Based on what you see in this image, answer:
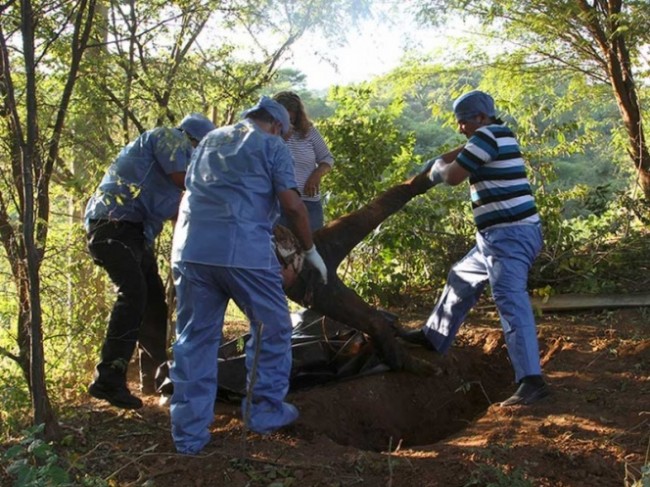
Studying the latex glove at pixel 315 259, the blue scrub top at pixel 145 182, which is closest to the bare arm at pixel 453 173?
the latex glove at pixel 315 259

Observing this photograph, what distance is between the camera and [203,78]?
4.44m

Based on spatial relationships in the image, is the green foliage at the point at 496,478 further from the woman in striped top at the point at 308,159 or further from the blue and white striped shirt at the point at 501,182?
the woman in striped top at the point at 308,159

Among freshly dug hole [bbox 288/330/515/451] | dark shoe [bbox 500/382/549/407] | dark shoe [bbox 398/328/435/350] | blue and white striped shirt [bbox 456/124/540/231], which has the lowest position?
freshly dug hole [bbox 288/330/515/451]

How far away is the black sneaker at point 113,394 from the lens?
152 inches

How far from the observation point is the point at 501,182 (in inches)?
163

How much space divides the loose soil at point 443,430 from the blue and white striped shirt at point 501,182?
1.10 m

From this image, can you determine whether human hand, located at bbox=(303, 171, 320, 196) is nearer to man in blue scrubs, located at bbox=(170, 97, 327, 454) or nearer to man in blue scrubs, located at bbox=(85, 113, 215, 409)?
man in blue scrubs, located at bbox=(85, 113, 215, 409)

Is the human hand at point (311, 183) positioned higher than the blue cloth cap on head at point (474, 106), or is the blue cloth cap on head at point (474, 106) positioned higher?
the blue cloth cap on head at point (474, 106)

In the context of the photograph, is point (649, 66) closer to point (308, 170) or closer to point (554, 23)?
point (554, 23)

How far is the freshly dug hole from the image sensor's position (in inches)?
166

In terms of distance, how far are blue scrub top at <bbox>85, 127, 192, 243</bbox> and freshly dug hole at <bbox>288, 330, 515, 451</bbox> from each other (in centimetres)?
141

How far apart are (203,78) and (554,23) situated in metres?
3.84

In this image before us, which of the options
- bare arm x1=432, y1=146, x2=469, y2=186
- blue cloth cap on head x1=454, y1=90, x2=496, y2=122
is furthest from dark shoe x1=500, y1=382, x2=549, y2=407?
blue cloth cap on head x1=454, y1=90, x2=496, y2=122

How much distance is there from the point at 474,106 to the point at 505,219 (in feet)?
2.32
